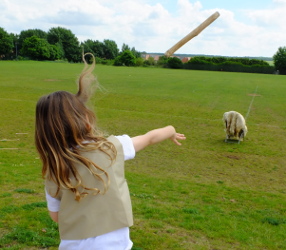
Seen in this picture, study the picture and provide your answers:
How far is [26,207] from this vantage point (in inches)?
244

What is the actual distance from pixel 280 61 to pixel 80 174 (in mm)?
91036

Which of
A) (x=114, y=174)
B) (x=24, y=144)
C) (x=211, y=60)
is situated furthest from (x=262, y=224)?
(x=211, y=60)

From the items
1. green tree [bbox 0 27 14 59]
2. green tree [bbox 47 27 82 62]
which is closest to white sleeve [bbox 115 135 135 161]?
green tree [bbox 0 27 14 59]

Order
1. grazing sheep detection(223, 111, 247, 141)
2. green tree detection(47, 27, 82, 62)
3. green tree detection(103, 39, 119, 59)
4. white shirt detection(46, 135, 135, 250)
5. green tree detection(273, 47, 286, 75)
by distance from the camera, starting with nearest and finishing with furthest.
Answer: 1. white shirt detection(46, 135, 135, 250)
2. grazing sheep detection(223, 111, 247, 141)
3. green tree detection(273, 47, 286, 75)
4. green tree detection(47, 27, 82, 62)
5. green tree detection(103, 39, 119, 59)

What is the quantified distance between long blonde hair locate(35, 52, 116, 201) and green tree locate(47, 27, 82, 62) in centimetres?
12063

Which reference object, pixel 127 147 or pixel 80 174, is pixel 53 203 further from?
pixel 127 147

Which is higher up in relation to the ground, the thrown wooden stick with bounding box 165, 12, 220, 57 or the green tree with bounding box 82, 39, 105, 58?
the green tree with bounding box 82, 39, 105, 58

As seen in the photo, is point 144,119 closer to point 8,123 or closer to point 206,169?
point 8,123

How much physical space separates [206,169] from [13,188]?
5.83m

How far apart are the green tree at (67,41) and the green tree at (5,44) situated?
17.1 metres

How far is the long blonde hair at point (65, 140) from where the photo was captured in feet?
7.10

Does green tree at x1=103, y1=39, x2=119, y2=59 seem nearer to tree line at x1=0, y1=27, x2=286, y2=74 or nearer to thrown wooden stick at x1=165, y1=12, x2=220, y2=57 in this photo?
tree line at x1=0, y1=27, x2=286, y2=74

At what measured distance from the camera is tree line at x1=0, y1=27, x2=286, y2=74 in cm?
8094

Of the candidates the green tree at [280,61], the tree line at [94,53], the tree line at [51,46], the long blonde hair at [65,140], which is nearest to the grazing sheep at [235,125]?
the long blonde hair at [65,140]
